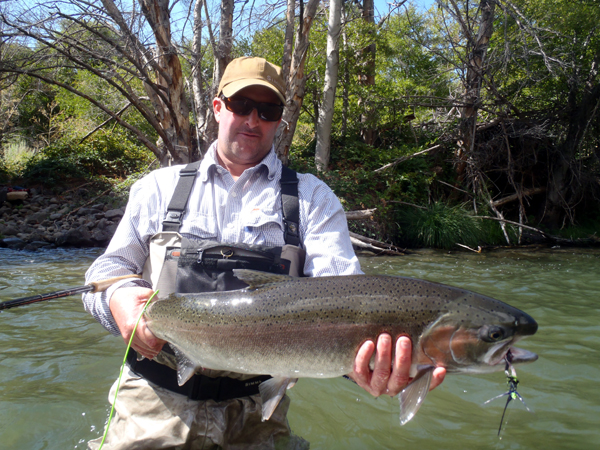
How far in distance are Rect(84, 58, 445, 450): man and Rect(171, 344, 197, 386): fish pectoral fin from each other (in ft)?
0.45

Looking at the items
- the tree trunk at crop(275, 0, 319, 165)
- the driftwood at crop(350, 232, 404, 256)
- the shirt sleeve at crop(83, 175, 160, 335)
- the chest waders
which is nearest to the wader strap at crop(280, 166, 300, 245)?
the chest waders

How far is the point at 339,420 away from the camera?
3.80 meters

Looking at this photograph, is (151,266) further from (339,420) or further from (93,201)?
(93,201)

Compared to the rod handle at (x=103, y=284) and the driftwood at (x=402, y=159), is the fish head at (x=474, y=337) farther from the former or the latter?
the driftwood at (x=402, y=159)

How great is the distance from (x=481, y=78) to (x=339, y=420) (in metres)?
12.1

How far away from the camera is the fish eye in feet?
6.43

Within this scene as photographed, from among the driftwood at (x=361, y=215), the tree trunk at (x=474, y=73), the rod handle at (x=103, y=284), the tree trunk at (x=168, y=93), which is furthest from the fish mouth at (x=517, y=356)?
the tree trunk at (x=474, y=73)

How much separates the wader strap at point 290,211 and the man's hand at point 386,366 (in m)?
0.78

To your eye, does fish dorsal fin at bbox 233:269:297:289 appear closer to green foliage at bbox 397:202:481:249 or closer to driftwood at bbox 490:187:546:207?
green foliage at bbox 397:202:481:249

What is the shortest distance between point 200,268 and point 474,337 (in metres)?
1.41

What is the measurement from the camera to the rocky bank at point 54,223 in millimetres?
11406

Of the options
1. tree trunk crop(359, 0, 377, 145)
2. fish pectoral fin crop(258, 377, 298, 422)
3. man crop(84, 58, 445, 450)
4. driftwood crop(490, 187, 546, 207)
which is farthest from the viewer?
tree trunk crop(359, 0, 377, 145)

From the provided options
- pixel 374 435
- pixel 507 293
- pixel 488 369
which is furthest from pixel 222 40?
pixel 488 369

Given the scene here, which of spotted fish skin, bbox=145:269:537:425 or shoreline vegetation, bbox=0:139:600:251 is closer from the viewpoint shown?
spotted fish skin, bbox=145:269:537:425
